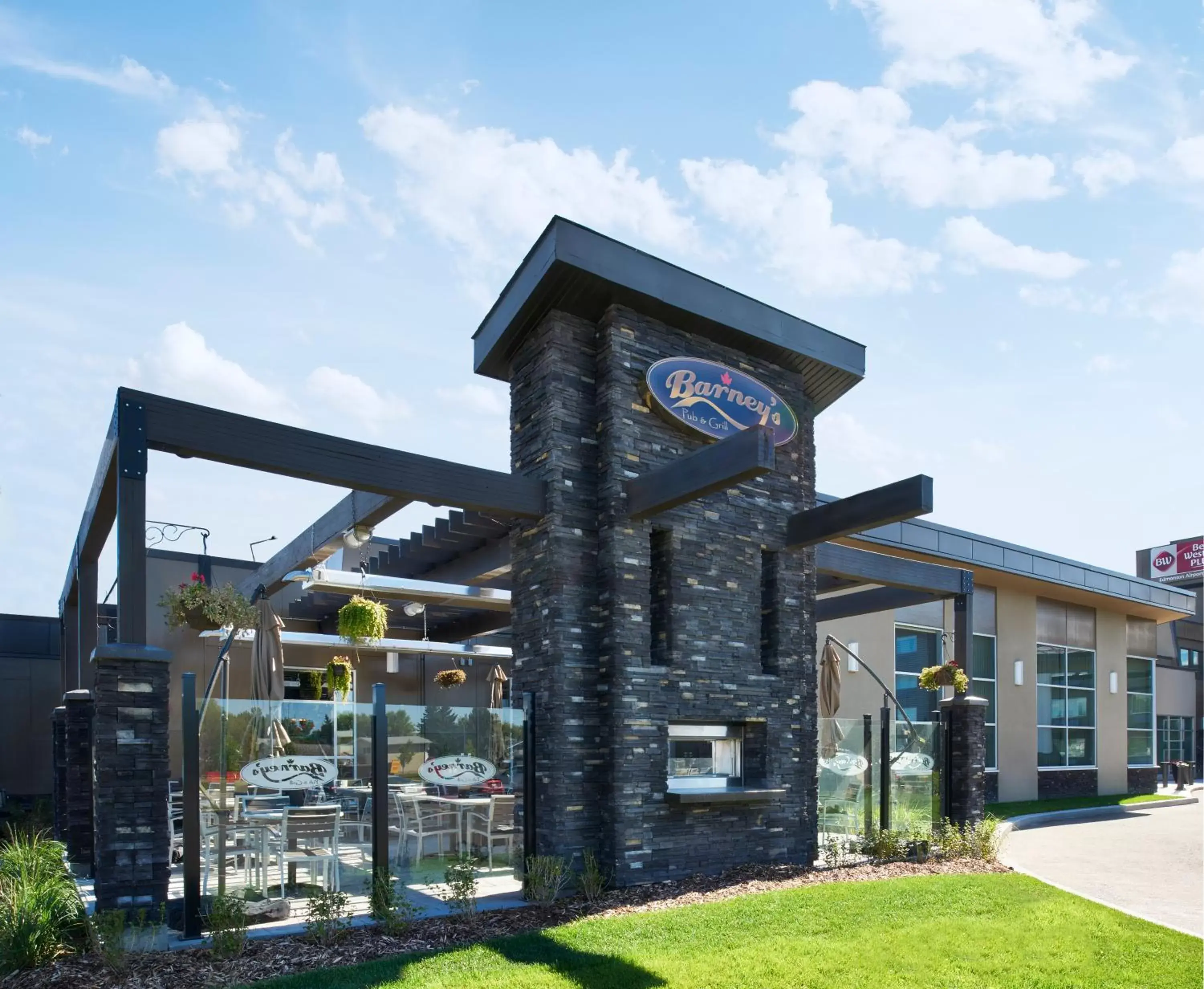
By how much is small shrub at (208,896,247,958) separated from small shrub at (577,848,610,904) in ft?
10.3

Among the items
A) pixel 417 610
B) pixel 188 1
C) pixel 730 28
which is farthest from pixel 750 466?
pixel 417 610

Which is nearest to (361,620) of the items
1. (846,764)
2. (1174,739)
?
(846,764)

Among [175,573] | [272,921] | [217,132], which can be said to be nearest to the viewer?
[272,921]

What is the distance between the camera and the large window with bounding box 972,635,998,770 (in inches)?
883

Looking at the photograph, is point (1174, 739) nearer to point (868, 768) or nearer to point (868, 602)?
point (868, 602)

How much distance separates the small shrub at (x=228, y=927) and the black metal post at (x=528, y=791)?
293cm

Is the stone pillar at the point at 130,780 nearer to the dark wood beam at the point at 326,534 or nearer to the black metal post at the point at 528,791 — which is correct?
the dark wood beam at the point at 326,534

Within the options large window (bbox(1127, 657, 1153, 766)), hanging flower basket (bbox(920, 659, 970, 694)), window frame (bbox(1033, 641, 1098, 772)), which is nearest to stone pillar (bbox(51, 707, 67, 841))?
hanging flower basket (bbox(920, 659, 970, 694))

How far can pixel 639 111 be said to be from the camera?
976cm

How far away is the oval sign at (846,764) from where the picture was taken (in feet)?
41.0

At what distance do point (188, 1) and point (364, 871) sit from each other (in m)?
7.98

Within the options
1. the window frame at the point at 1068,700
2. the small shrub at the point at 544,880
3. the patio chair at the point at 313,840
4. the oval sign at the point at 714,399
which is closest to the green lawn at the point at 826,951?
the small shrub at the point at 544,880

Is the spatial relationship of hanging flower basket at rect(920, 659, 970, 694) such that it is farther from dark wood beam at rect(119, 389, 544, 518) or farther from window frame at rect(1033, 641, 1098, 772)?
window frame at rect(1033, 641, 1098, 772)

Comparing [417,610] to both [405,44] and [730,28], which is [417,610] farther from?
[730,28]
